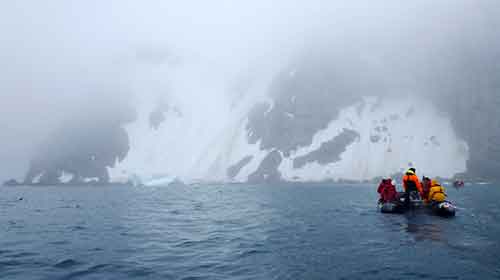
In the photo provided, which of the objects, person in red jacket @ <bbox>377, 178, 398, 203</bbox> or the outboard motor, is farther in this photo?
person in red jacket @ <bbox>377, 178, 398, 203</bbox>

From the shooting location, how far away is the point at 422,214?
3100 cm

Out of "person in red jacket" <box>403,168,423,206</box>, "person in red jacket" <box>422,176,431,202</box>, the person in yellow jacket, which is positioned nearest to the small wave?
"person in red jacket" <box>403,168,423,206</box>

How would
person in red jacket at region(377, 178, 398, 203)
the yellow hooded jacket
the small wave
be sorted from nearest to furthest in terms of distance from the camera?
the small wave, the yellow hooded jacket, person in red jacket at region(377, 178, 398, 203)

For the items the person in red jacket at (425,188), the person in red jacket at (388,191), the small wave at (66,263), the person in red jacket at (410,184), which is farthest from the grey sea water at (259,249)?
the person in red jacket at (425,188)

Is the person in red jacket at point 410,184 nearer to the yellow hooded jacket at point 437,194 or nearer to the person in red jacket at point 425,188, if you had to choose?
the yellow hooded jacket at point 437,194

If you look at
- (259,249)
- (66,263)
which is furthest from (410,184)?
(66,263)

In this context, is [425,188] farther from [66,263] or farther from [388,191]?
[66,263]

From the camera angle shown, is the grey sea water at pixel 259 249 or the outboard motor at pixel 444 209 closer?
the grey sea water at pixel 259 249

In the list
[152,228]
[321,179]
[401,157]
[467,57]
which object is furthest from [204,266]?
[467,57]

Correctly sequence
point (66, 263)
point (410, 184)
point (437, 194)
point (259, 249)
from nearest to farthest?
point (66, 263), point (259, 249), point (437, 194), point (410, 184)

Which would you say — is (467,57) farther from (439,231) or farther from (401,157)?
(439,231)

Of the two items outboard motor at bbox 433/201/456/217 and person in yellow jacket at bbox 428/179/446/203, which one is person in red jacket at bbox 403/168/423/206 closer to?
person in yellow jacket at bbox 428/179/446/203

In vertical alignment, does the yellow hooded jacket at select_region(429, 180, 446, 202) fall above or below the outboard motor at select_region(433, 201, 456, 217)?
above

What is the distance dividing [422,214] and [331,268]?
19.7m
